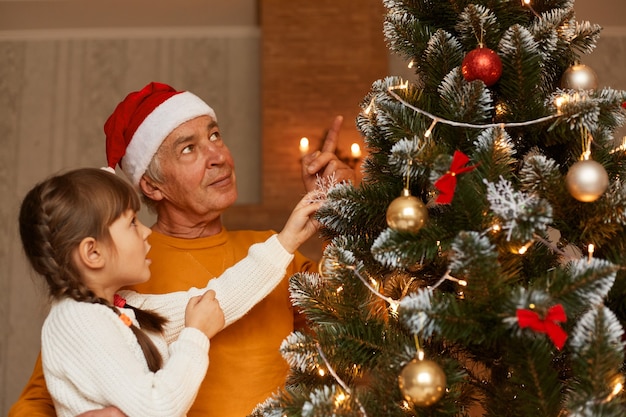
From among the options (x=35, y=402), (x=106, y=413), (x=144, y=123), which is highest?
(x=144, y=123)

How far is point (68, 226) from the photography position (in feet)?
3.95

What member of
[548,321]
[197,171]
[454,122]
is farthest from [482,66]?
[197,171]

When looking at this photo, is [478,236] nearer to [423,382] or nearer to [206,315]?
[423,382]

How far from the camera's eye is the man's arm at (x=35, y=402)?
1.35 meters

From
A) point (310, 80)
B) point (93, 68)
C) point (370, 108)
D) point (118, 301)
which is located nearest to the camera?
point (370, 108)

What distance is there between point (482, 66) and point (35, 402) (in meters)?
1.04

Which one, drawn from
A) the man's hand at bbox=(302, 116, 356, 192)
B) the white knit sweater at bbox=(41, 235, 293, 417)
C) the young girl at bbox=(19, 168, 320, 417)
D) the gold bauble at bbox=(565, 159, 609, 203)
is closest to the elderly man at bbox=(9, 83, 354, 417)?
the man's hand at bbox=(302, 116, 356, 192)

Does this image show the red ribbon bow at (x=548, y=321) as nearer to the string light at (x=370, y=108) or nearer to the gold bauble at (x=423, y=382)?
the gold bauble at (x=423, y=382)

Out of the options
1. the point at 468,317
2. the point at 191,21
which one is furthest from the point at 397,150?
the point at 191,21

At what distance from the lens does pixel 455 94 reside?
3.40 feet

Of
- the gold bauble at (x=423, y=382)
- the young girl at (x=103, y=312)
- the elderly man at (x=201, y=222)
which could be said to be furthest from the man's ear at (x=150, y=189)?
the gold bauble at (x=423, y=382)

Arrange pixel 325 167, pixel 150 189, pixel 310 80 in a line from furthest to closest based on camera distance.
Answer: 1. pixel 310 80
2. pixel 150 189
3. pixel 325 167

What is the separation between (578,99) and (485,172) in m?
0.16

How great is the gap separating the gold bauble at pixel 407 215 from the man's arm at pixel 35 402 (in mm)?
821
